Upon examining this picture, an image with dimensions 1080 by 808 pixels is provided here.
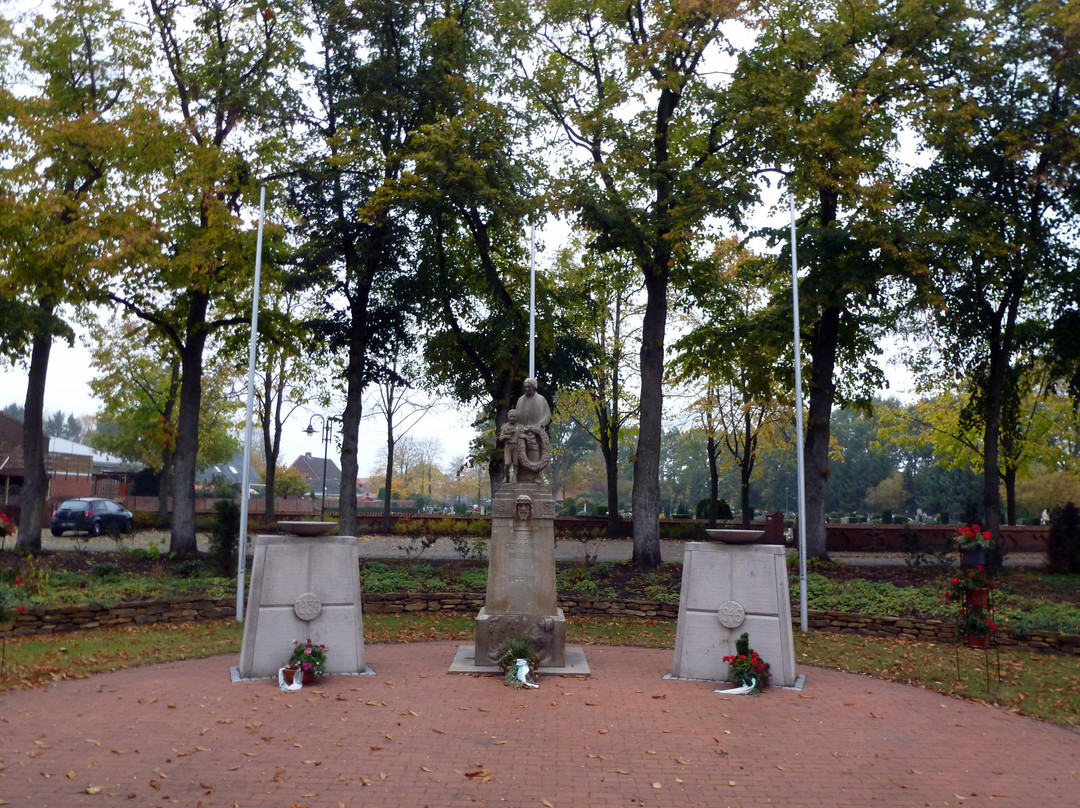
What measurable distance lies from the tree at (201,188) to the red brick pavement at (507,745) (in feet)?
35.5

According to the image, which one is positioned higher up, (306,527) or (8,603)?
(306,527)

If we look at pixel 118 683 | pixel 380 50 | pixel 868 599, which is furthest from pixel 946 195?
pixel 118 683

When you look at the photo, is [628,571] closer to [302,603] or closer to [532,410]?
[532,410]

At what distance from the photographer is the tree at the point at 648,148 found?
1955cm

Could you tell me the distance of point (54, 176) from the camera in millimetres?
20516

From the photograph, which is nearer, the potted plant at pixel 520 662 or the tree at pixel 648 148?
the potted plant at pixel 520 662

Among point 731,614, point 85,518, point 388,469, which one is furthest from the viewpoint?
point 388,469

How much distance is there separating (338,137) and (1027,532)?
28.5m

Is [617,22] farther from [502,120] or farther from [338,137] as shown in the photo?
[338,137]

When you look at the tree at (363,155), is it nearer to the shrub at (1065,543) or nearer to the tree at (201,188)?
the tree at (201,188)

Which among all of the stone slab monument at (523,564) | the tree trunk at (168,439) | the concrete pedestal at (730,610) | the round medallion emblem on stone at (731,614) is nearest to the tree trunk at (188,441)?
the stone slab monument at (523,564)

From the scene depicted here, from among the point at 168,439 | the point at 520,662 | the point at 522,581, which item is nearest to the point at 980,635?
the point at 522,581

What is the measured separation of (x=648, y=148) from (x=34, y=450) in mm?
16057

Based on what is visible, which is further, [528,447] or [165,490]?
[165,490]
